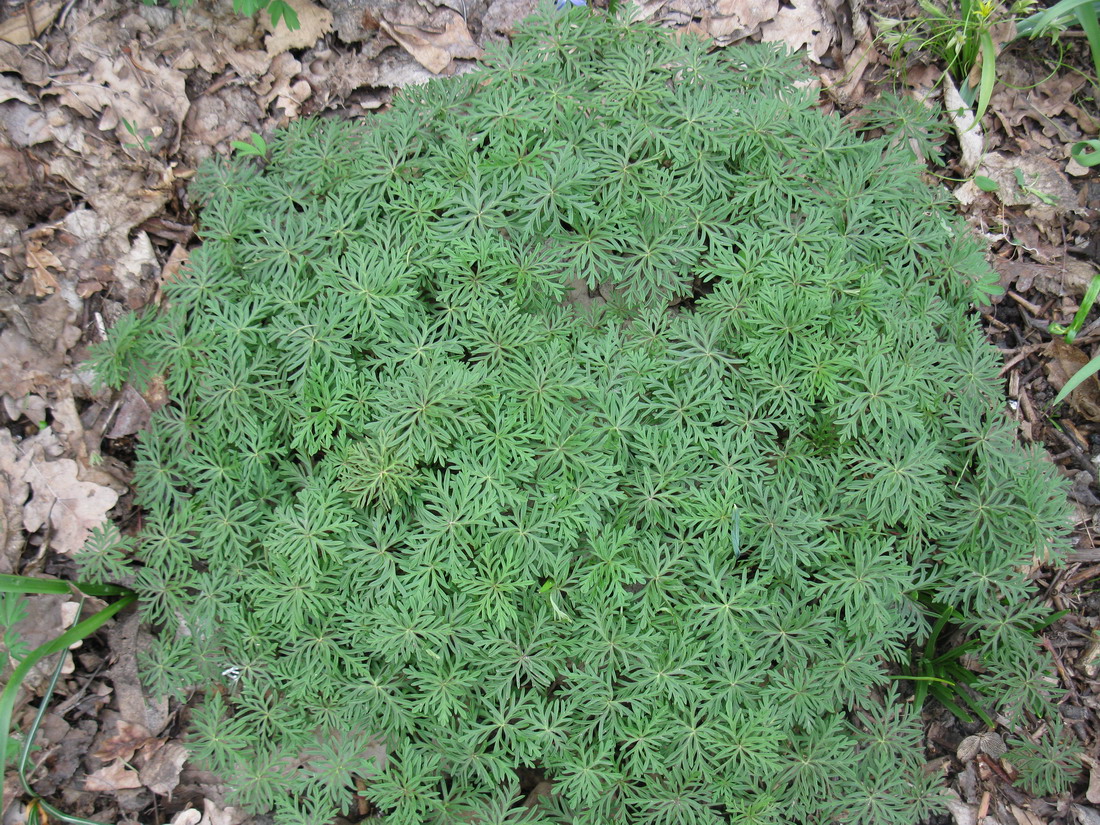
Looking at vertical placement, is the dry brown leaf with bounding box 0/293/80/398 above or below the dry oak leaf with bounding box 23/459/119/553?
above

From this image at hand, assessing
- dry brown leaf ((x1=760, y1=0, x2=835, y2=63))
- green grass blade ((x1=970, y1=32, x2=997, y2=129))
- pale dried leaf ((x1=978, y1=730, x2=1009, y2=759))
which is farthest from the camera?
dry brown leaf ((x1=760, y1=0, x2=835, y2=63))

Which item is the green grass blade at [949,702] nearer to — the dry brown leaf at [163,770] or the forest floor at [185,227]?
the forest floor at [185,227]

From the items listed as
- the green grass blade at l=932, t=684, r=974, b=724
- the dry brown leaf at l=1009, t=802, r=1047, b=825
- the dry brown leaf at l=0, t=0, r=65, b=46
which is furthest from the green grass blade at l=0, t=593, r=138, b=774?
the dry brown leaf at l=1009, t=802, r=1047, b=825

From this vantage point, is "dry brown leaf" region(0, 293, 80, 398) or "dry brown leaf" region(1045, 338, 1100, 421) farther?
"dry brown leaf" region(1045, 338, 1100, 421)

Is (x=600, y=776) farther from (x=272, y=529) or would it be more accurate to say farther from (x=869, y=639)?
(x=272, y=529)

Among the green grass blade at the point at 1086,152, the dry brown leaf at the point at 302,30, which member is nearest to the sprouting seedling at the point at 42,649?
the dry brown leaf at the point at 302,30

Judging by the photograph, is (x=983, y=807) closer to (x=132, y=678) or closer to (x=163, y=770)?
(x=163, y=770)

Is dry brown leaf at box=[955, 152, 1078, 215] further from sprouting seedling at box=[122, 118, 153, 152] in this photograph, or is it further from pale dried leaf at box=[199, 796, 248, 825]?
pale dried leaf at box=[199, 796, 248, 825]

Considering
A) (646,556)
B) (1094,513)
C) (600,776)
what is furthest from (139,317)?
Answer: (1094,513)
